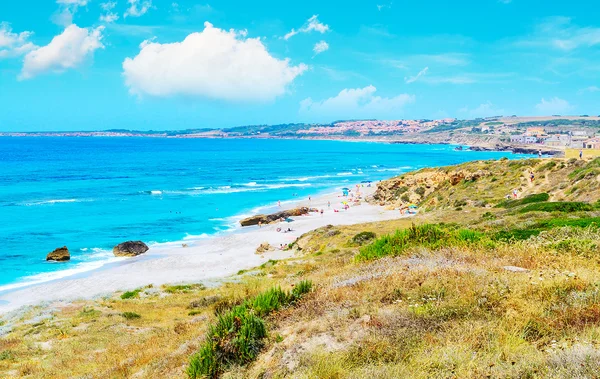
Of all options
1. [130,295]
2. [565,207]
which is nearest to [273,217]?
[130,295]

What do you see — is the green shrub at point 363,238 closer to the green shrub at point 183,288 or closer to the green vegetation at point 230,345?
the green shrub at point 183,288

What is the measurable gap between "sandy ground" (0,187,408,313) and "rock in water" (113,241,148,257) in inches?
40.3

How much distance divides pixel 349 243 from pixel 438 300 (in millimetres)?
20097

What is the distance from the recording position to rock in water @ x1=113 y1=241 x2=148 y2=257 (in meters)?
36.0

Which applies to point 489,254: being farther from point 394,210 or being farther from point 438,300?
point 394,210

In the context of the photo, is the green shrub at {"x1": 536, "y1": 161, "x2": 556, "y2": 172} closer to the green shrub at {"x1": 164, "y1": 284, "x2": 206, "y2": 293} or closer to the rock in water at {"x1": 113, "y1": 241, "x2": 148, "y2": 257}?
the green shrub at {"x1": 164, "y1": 284, "x2": 206, "y2": 293}

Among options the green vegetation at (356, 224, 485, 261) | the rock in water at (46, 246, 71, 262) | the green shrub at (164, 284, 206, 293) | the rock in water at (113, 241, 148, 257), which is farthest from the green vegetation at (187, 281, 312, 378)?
the rock in water at (46, 246, 71, 262)

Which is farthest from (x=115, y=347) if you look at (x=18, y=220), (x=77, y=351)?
(x=18, y=220)

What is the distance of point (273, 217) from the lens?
51.7 meters

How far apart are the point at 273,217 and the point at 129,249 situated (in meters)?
19.3

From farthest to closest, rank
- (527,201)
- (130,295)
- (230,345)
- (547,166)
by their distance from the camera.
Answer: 1. (547,166)
2. (527,201)
3. (130,295)
4. (230,345)

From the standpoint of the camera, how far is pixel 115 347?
458 inches

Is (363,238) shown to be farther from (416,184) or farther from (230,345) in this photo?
(416,184)

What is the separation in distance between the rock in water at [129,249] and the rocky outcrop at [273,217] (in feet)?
47.6
